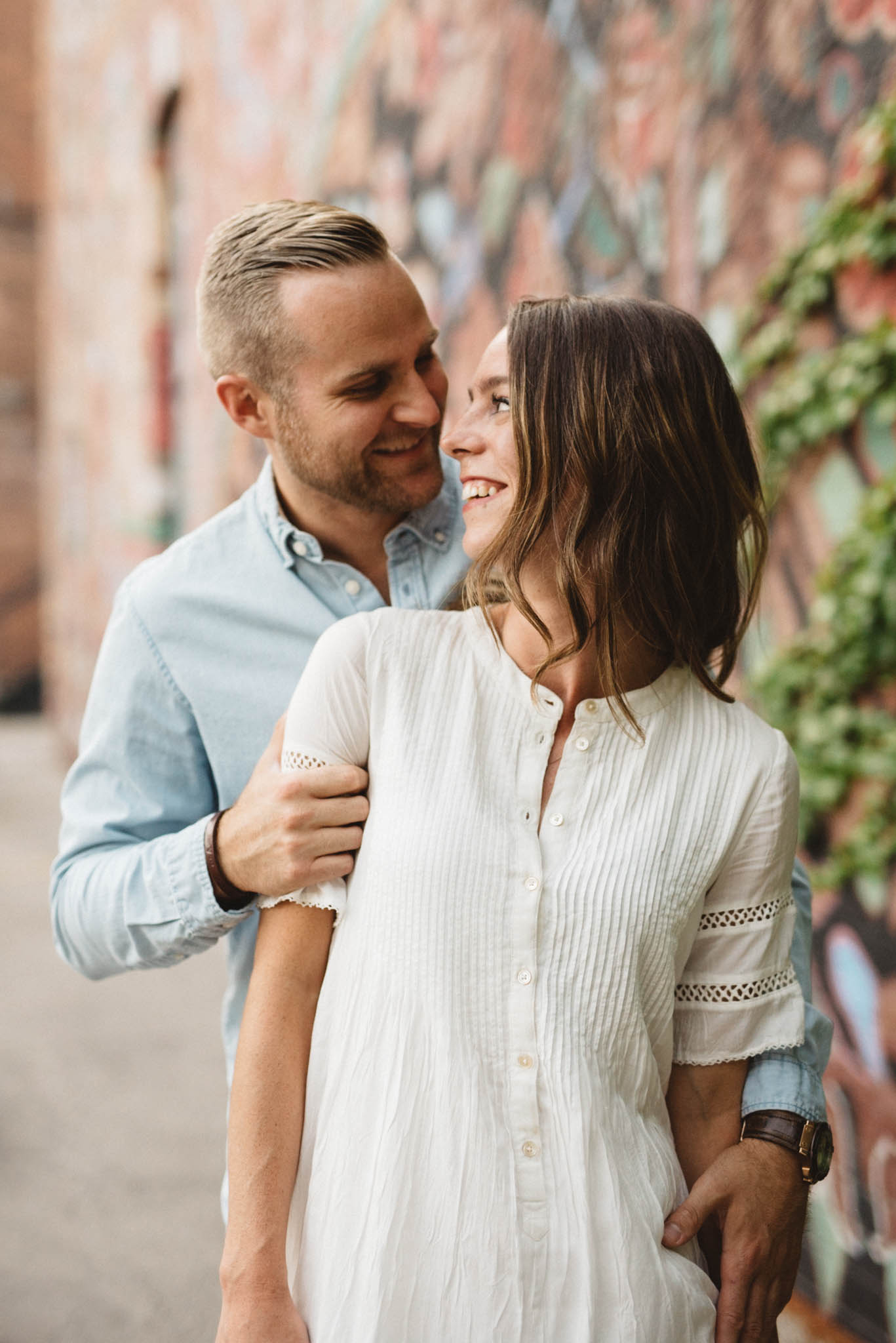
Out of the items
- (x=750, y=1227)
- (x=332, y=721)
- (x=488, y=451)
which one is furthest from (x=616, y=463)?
(x=750, y=1227)

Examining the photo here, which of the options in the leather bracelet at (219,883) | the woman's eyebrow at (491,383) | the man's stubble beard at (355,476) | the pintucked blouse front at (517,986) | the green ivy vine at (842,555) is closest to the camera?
the pintucked blouse front at (517,986)

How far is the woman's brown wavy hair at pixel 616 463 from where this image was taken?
149 centimetres

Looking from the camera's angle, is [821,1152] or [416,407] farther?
[416,407]

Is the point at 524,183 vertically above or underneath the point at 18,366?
above

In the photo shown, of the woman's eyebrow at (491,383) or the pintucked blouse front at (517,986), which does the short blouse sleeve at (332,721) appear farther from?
the woman's eyebrow at (491,383)

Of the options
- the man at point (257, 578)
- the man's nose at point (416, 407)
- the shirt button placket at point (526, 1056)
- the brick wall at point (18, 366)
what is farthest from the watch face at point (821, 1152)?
the brick wall at point (18, 366)

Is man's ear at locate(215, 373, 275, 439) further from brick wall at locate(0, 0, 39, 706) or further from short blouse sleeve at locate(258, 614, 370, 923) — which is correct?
brick wall at locate(0, 0, 39, 706)

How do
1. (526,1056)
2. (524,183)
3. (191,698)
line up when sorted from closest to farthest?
1. (526,1056)
2. (191,698)
3. (524,183)

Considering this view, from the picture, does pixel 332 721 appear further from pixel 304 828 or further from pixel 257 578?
pixel 257 578

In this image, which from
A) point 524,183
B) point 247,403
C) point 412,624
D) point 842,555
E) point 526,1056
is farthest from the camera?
point 524,183

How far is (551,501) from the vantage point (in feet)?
4.95

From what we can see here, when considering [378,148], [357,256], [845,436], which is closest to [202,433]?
[378,148]

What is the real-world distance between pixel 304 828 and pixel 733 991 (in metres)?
0.56

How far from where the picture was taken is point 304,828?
1467 millimetres
